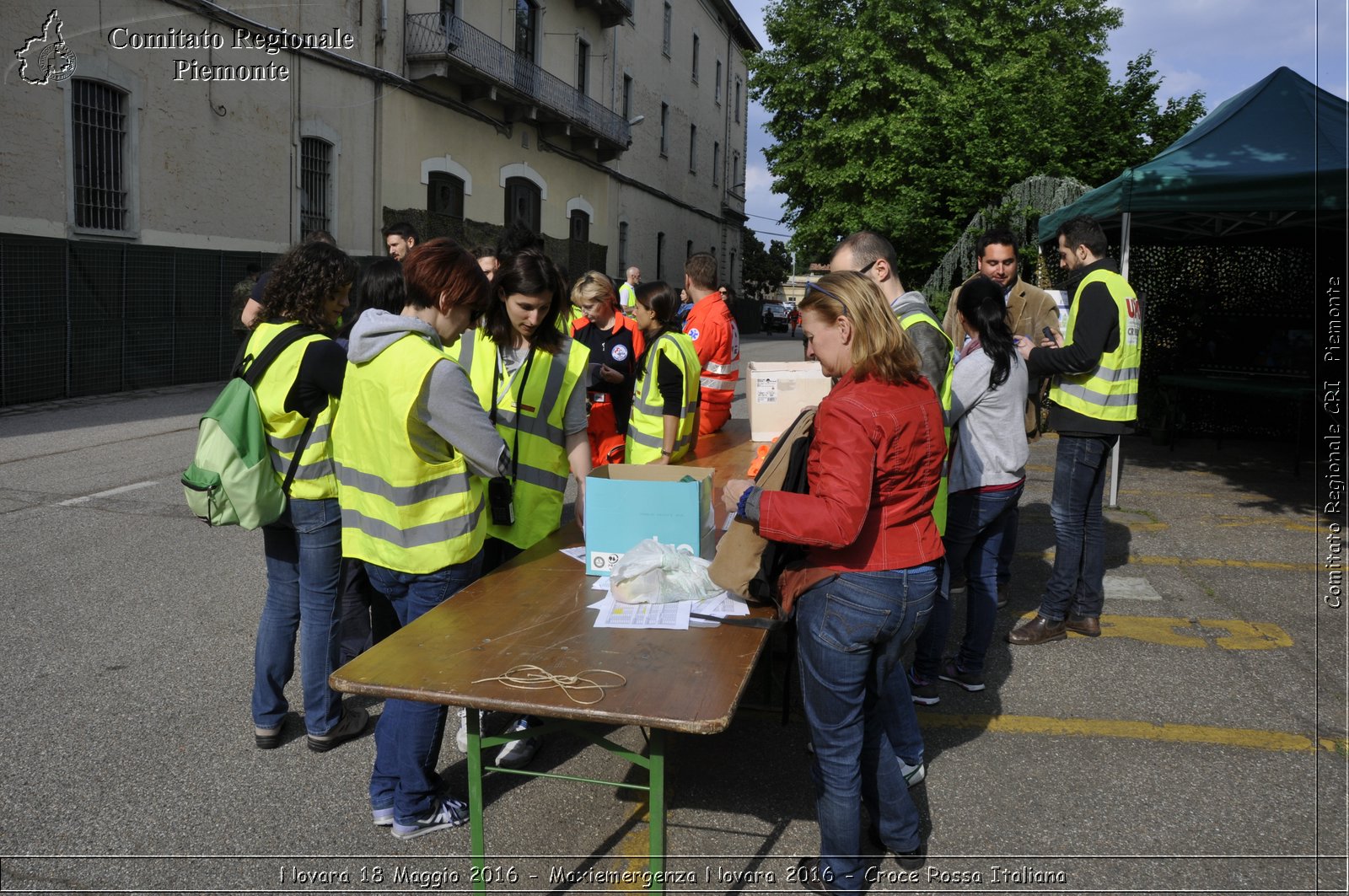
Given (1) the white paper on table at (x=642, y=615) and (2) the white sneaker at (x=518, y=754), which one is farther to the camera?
(2) the white sneaker at (x=518, y=754)

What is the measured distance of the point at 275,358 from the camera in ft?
11.4

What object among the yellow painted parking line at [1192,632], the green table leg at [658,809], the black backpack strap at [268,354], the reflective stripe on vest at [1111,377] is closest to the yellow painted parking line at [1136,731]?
the yellow painted parking line at [1192,632]

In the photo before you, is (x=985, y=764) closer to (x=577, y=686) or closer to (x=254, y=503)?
(x=577, y=686)

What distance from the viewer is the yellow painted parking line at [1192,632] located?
521cm

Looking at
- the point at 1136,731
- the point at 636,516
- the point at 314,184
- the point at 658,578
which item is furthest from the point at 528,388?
the point at 314,184

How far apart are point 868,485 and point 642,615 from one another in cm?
85

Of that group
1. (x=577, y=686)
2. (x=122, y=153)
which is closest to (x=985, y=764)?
(x=577, y=686)

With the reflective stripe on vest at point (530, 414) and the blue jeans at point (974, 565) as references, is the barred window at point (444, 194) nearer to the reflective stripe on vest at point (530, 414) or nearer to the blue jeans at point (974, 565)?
the reflective stripe on vest at point (530, 414)

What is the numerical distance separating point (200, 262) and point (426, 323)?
41.9 ft

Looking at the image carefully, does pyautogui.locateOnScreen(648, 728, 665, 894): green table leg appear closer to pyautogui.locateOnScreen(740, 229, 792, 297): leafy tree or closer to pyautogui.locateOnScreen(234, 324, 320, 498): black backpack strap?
pyautogui.locateOnScreen(234, 324, 320, 498): black backpack strap

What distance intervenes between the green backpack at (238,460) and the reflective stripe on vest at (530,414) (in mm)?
642

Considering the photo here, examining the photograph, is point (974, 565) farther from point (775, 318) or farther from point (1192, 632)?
point (775, 318)

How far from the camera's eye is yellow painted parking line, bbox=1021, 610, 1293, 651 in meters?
5.21

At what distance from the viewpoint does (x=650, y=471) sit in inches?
154
